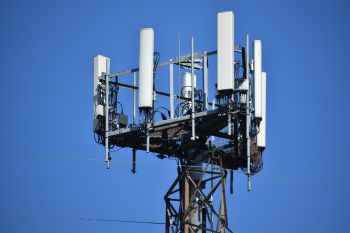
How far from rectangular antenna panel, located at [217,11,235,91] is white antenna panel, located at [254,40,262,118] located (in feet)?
6.42

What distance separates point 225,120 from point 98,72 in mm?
8263

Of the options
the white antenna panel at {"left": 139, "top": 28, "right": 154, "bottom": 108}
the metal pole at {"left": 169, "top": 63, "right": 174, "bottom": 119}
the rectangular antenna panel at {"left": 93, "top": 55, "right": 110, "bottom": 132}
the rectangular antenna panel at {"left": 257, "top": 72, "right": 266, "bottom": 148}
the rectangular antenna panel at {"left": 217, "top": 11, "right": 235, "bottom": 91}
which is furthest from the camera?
the rectangular antenna panel at {"left": 257, "top": 72, "right": 266, "bottom": 148}

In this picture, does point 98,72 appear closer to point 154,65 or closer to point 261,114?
point 154,65

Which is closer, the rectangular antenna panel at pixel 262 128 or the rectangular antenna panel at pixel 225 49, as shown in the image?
the rectangular antenna panel at pixel 225 49

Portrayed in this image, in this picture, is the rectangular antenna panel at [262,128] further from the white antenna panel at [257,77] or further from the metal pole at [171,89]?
the metal pole at [171,89]

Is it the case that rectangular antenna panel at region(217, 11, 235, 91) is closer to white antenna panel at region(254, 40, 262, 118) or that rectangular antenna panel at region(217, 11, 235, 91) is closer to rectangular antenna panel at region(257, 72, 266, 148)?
white antenna panel at region(254, 40, 262, 118)

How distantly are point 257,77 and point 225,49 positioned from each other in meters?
2.50

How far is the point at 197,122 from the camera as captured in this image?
70812 millimetres

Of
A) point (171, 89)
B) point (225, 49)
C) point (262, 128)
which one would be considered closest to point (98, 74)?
point (171, 89)

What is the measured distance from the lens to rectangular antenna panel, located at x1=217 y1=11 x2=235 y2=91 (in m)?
69.6

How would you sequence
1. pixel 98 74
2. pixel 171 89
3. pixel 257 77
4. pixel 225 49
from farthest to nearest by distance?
pixel 98 74, pixel 171 89, pixel 257 77, pixel 225 49

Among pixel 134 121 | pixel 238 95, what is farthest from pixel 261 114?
pixel 134 121

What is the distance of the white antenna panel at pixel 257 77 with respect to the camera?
71.0 metres

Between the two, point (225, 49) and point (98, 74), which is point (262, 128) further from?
point (98, 74)
